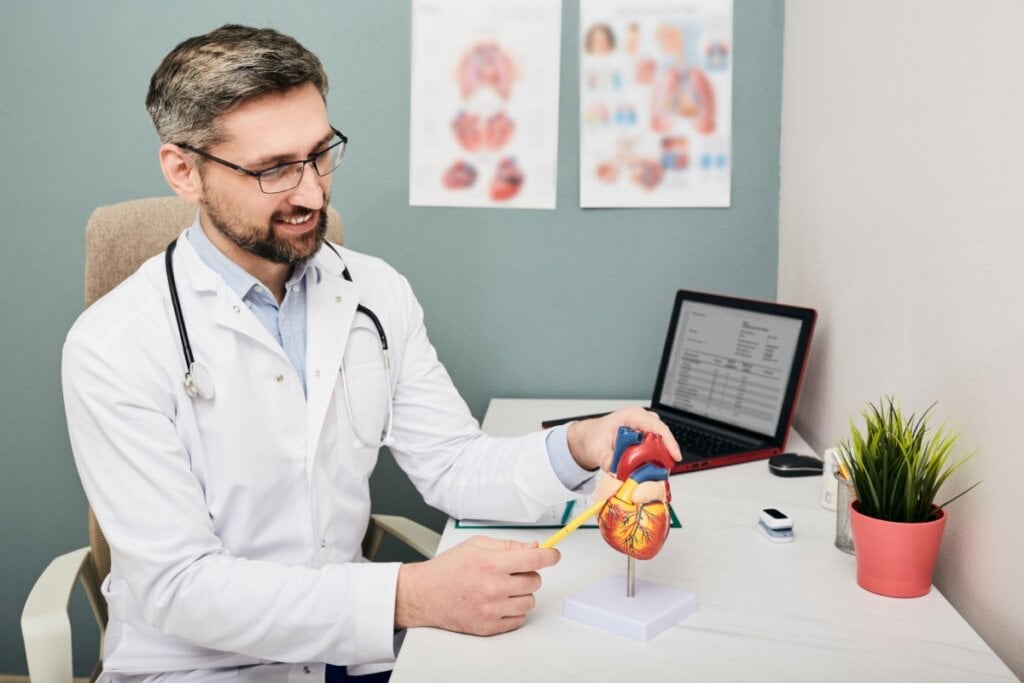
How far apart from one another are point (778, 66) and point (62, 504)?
5.51 ft

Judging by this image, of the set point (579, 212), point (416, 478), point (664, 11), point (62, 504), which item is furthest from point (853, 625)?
point (62, 504)

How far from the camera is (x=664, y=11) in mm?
1786

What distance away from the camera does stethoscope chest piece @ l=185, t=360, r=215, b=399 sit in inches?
44.6

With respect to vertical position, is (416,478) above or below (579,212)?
below

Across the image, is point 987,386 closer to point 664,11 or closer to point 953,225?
point 953,225

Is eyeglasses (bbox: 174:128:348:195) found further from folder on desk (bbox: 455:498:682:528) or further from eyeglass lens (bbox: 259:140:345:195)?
folder on desk (bbox: 455:498:682:528)

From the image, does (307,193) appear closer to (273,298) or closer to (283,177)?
(283,177)

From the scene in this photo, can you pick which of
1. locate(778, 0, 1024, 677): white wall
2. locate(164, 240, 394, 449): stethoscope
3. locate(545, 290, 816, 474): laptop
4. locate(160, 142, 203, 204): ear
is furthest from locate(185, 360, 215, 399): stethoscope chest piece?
locate(778, 0, 1024, 677): white wall

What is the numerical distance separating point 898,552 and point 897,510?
0.15 feet

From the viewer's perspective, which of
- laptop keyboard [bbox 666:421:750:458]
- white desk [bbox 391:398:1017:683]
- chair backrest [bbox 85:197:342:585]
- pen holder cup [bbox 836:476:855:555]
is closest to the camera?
white desk [bbox 391:398:1017:683]

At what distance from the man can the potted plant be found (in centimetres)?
25

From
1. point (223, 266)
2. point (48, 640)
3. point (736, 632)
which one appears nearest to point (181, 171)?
point (223, 266)

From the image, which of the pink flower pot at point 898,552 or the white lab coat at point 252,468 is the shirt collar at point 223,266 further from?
the pink flower pot at point 898,552

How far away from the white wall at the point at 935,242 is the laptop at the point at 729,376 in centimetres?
7
